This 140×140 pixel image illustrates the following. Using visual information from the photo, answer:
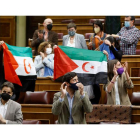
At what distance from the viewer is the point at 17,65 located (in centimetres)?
430

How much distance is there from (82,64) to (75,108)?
3.26 ft

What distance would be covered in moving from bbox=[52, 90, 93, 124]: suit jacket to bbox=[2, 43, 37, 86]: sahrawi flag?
0.89 meters

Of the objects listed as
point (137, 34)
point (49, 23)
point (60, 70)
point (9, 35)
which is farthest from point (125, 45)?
point (9, 35)

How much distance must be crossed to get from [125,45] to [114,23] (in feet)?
3.59

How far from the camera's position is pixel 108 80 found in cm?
427

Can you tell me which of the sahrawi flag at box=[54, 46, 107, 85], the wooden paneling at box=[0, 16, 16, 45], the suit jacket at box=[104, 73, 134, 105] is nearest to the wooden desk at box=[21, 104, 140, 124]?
the sahrawi flag at box=[54, 46, 107, 85]

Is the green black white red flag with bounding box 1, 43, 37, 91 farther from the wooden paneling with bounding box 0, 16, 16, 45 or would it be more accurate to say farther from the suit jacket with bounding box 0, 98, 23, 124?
the wooden paneling with bounding box 0, 16, 16, 45

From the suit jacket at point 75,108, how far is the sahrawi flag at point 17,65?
89cm

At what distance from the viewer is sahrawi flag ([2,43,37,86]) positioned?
13.8 ft

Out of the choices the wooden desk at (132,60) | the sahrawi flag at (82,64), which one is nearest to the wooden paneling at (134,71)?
the wooden desk at (132,60)

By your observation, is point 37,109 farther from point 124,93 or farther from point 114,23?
point 114,23

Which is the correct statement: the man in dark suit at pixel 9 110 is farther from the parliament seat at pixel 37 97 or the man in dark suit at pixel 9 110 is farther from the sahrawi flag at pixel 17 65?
the parliament seat at pixel 37 97

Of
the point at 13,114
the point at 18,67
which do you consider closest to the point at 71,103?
the point at 13,114

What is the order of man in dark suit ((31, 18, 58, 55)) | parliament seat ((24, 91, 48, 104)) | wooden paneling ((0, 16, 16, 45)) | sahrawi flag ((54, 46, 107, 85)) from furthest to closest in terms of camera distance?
wooden paneling ((0, 16, 16, 45)) → man in dark suit ((31, 18, 58, 55)) → parliament seat ((24, 91, 48, 104)) → sahrawi flag ((54, 46, 107, 85))
